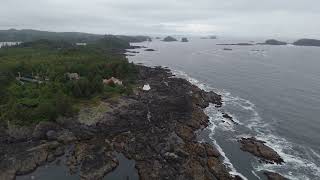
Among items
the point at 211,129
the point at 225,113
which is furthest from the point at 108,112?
the point at 225,113

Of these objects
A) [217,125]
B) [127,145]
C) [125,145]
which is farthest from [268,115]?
[125,145]

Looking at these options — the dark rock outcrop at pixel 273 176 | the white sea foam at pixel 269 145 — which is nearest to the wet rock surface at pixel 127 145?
the white sea foam at pixel 269 145

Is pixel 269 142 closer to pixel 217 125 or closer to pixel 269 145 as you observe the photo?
pixel 269 145

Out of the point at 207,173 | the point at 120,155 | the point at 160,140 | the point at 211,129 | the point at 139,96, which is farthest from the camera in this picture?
the point at 139,96

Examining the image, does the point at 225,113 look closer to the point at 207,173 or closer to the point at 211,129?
the point at 211,129

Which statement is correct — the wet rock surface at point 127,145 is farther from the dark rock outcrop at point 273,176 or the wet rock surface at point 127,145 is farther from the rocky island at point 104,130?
the dark rock outcrop at point 273,176
